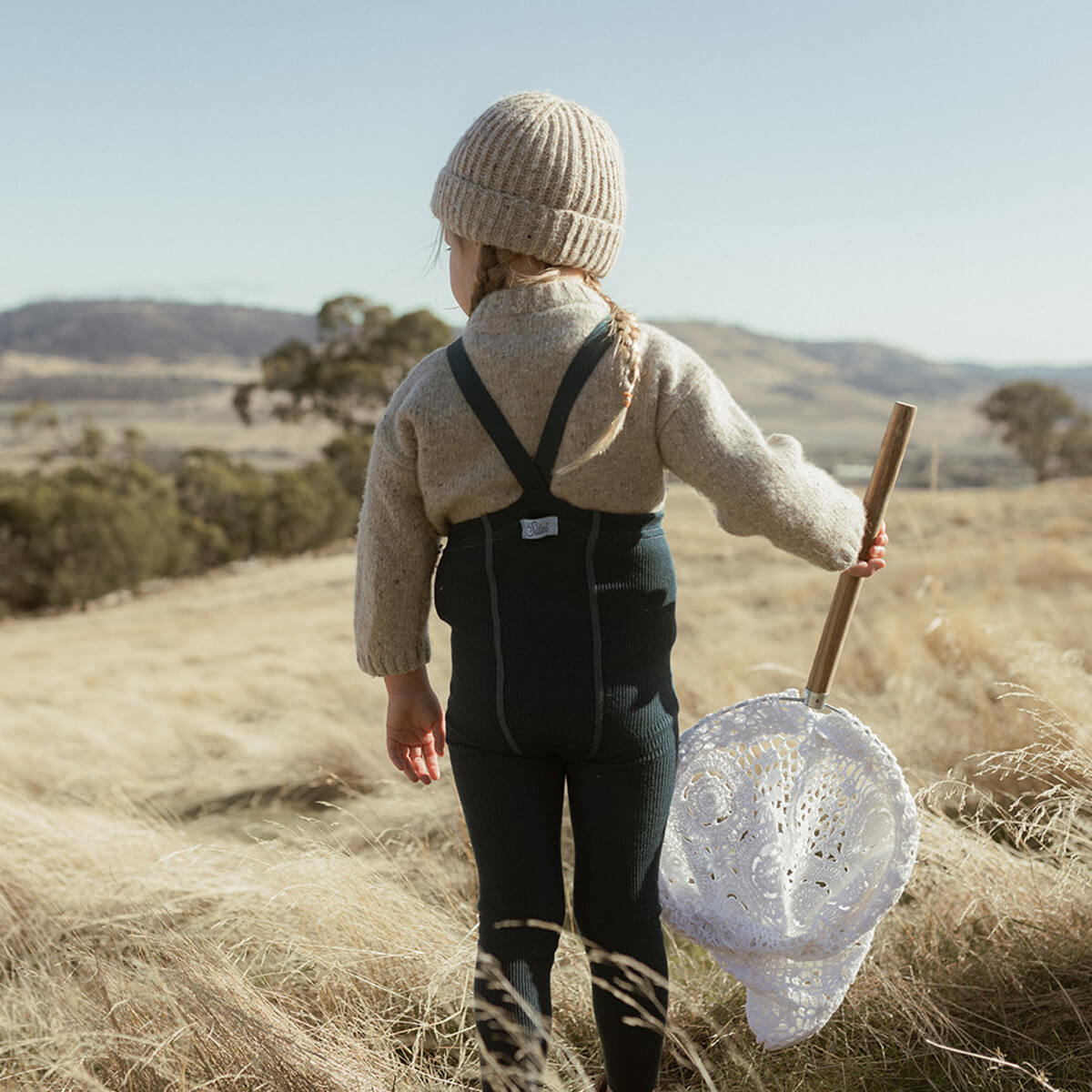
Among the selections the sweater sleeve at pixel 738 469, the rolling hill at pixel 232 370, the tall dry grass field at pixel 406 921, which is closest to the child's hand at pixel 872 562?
the sweater sleeve at pixel 738 469

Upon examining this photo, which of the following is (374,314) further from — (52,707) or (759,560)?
(52,707)

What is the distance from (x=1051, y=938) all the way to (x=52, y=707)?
6.83 meters

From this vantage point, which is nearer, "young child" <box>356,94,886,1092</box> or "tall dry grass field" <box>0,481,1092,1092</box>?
"young child" <box>356,94,886,1092</box>

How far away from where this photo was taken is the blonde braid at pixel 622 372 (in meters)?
1.44

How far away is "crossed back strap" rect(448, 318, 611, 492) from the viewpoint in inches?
57.4

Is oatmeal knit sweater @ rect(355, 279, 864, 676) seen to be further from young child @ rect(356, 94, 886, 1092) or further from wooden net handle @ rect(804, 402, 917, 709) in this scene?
wooden net handle @ rect(804, 402, 917, 709)

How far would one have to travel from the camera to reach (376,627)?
5.45 ft

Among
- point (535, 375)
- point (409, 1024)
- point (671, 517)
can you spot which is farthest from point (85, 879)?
point (671, 517)

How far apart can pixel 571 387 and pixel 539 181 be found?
0.31 m

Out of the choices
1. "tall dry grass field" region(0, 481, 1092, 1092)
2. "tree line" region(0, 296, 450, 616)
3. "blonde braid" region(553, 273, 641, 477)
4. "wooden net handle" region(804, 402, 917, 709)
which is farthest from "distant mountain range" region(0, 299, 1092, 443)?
"blonde braid" region(553, 273, 641, 477)

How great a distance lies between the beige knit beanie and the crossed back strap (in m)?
0.16

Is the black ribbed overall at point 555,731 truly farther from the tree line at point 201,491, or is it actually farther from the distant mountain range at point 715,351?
the distant mountain range at point 715,351

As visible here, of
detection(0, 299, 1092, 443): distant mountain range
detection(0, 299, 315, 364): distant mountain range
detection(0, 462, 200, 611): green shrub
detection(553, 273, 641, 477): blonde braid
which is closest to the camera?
detection(553, 273, 641, 477): blonde braid

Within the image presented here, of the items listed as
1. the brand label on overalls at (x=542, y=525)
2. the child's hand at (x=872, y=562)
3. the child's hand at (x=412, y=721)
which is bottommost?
the child's hand at (x=412, y=721)
